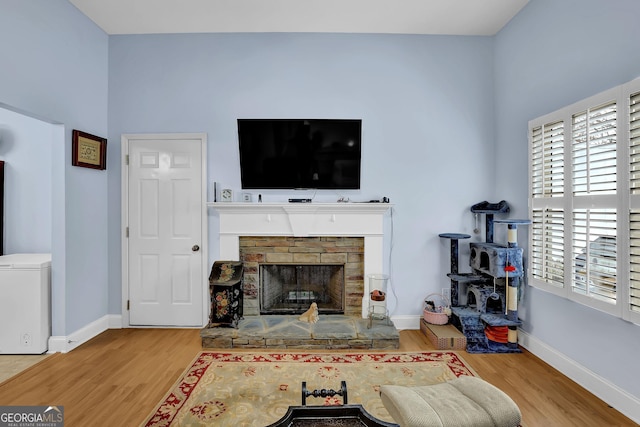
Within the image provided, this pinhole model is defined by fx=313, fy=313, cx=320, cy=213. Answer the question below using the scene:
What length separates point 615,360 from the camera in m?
2.12

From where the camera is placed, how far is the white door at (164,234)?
348 cm

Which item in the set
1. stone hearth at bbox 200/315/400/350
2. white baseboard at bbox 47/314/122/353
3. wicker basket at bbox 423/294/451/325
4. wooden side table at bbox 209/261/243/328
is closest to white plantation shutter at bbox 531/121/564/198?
wicker basket at bbox 423/294/451/325

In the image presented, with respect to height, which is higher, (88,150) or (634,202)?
(88,150)

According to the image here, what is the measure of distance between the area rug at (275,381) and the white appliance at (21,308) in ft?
5.08

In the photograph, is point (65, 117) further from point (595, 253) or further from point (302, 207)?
point (595, 253)

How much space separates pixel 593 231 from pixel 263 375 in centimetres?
268

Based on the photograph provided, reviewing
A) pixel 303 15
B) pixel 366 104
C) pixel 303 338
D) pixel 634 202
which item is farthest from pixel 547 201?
pixel 303 15

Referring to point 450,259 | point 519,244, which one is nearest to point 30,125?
point 450,259

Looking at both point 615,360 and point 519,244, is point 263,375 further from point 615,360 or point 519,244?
point 519,244

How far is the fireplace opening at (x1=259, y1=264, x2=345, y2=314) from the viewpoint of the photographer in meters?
3.56

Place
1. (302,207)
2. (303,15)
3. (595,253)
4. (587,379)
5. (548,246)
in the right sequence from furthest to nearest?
(302,207), (303,15), (548,246), (587,379), (595,253)

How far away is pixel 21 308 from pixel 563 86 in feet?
16.8

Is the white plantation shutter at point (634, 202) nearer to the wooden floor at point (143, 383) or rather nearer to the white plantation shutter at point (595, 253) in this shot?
the white plantation shutter at point (595, 253)

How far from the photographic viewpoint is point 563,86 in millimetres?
2576
